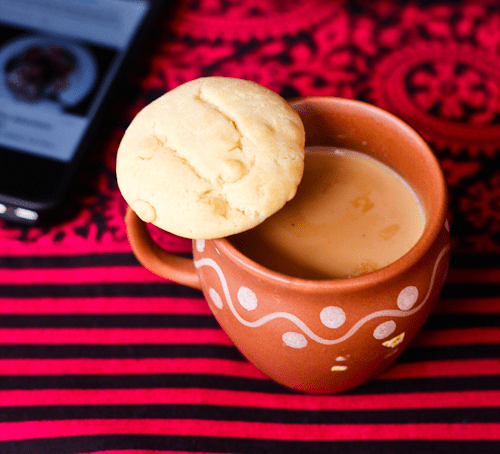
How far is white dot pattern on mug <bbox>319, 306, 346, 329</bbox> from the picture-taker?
422mm

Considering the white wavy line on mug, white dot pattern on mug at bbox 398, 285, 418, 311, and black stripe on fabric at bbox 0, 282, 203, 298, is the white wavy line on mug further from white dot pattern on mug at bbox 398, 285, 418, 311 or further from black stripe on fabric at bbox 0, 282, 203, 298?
black stripe on fabric at bbox 0, 282, 203, 298

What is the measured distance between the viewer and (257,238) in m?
0.51

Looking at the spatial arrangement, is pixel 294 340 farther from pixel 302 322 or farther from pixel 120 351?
pixel 120 351

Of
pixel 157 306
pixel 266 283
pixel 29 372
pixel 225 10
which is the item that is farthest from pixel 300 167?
pixel 225 10

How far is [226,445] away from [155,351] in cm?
14

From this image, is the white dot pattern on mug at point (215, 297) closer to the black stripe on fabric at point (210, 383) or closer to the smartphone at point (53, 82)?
the black stripe on fabric at point (210, 383)

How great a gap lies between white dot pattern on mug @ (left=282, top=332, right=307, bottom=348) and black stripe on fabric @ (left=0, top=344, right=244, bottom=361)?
0.15 meters

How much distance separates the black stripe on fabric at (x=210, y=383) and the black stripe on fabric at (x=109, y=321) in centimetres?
6

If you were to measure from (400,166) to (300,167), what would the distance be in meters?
0.17

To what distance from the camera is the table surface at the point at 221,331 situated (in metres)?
0.54

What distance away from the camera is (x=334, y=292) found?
0.40 m

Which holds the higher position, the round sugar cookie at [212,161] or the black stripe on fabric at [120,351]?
the round sugar cookie at [212,161]

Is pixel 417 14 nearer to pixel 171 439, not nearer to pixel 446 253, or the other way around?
pixel 446 253

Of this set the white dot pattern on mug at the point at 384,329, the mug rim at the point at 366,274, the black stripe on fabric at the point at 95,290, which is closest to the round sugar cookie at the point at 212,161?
the mug rim at the point at 366,274
